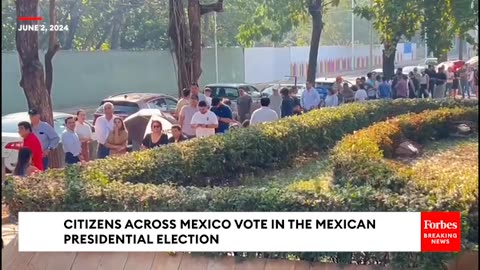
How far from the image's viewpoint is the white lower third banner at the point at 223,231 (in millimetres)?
4684

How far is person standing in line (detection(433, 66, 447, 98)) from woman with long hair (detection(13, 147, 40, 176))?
11.1 m

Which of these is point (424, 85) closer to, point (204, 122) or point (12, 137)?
point (204, 122)

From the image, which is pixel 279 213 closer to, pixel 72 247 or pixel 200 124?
pixel 72 247

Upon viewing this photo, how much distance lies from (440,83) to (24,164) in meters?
A: 11.7

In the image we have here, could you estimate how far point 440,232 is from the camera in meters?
4.60

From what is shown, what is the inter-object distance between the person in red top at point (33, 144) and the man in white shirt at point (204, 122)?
2291 mm

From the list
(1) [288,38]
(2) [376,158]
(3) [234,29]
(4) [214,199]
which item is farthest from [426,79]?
(1) [288,38]

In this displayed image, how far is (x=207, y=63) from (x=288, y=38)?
35.3ft

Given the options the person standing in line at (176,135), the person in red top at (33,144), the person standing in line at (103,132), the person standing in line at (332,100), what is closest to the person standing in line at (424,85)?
the person standing in line at (332,100)

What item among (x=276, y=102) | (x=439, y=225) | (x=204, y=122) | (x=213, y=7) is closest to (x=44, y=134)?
(x=204, y=122)

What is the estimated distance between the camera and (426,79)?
16.6m

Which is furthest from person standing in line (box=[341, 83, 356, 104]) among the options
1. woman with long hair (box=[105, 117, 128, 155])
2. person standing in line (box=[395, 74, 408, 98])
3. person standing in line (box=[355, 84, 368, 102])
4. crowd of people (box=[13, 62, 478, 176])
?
woman with long hair (box=[105, 117, 128, 155])

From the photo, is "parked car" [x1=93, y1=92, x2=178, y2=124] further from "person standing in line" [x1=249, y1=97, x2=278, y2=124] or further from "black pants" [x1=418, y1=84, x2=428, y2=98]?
"black pants" [x1=418, y1=84, x2=428, y2=98]

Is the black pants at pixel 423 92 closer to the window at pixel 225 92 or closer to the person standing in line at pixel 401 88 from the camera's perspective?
the person standing in line at pixel 401 88
